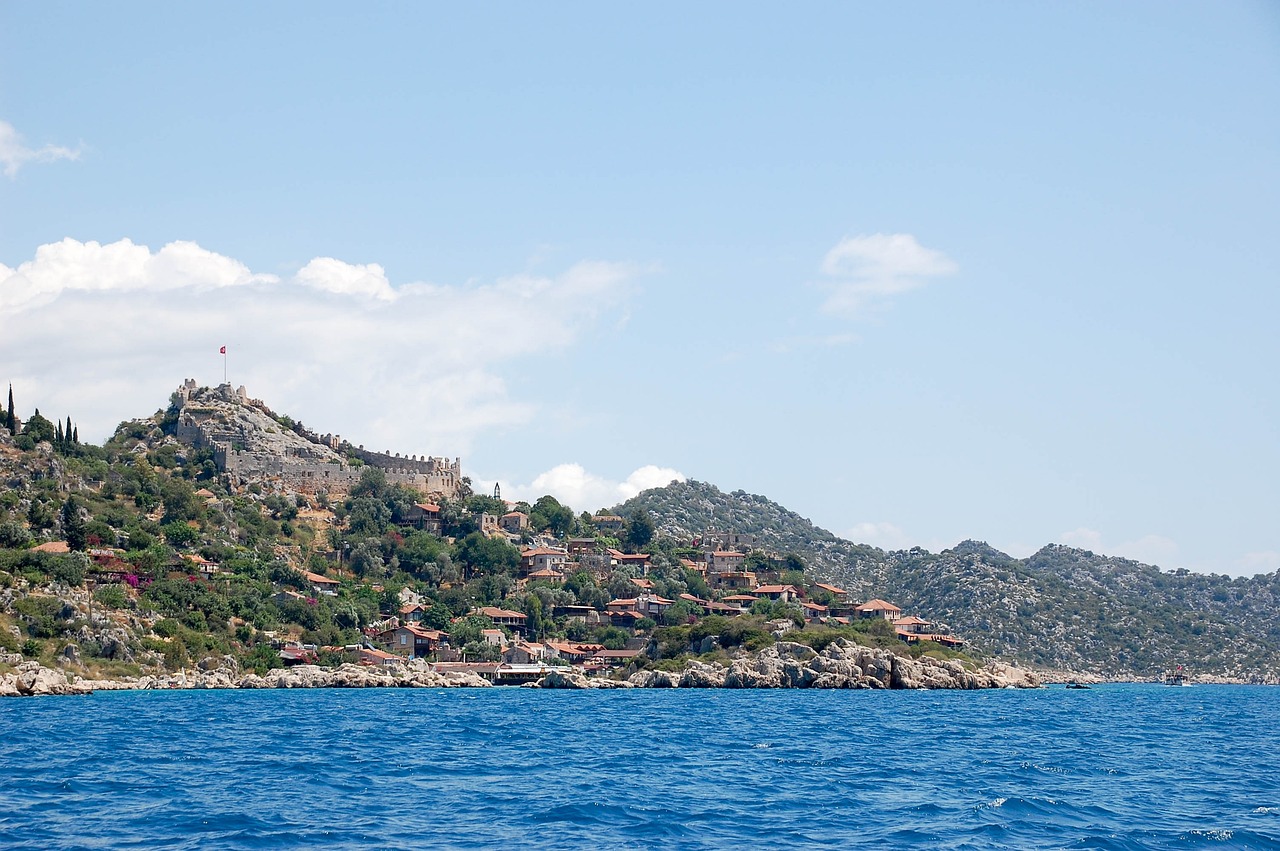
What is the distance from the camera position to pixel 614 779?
30453mm

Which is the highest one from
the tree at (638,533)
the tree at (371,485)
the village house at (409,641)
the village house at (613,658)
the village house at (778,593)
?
the tree at (371,485)

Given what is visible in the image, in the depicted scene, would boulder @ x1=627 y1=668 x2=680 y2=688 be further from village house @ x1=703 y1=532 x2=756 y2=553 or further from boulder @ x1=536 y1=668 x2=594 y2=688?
village house @ x1=703 y1=532 x2=756 y2=553

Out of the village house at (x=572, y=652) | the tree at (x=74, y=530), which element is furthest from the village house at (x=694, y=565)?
the tree at (x=74, y=530)

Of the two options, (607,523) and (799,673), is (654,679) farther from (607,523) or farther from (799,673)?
(607,523)

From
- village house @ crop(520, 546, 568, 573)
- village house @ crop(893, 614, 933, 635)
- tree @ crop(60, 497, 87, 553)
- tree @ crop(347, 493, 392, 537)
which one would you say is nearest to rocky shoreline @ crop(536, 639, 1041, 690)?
village house @ crop(893, 614, 933, 635)

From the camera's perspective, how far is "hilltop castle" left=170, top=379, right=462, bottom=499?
121 m

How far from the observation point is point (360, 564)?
106250mm

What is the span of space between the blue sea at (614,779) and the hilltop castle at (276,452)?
6673cm

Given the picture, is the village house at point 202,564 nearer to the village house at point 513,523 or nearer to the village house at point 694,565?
the village house at point 513,523

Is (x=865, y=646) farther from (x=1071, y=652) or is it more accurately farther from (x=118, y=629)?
(x=1071, y=652)

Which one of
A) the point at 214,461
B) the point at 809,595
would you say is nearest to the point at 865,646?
the point at 809,595

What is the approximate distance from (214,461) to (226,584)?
35776 millimetres

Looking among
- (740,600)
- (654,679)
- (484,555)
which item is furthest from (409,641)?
(740,600)

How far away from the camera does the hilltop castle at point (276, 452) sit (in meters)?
121
